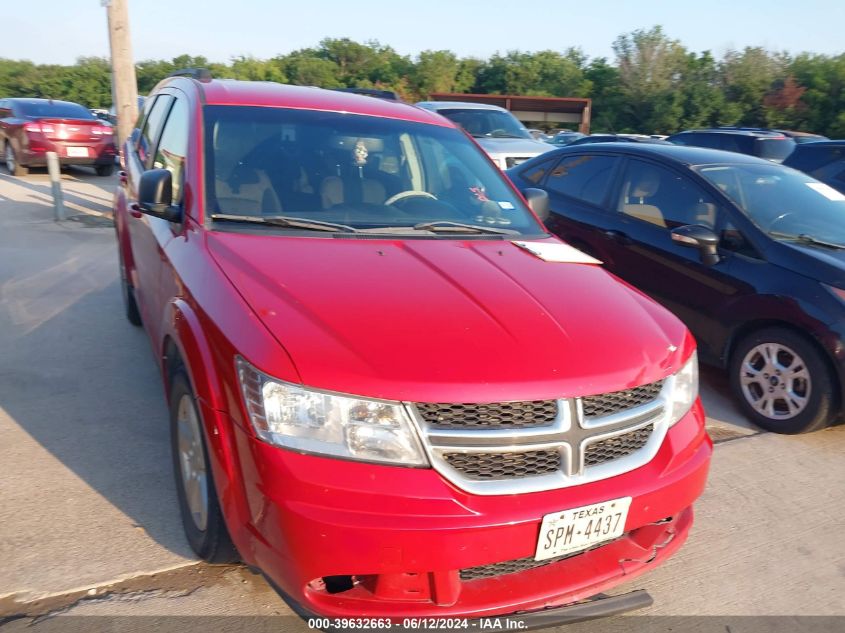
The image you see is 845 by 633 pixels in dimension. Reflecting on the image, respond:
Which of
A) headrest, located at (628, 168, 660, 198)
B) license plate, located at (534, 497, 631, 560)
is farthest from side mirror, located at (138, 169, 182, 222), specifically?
headrest, located at (628, 168, 660, 198)

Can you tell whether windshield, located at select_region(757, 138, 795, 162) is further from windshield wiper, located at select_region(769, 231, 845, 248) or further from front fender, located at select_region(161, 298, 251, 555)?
front fender, located at select_region(161, 298, 251, 555)

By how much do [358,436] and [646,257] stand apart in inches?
145

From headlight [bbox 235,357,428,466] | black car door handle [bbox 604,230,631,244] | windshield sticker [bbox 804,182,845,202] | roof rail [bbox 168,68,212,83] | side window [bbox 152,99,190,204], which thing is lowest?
black car door handle [bbox 604,230,631,244]

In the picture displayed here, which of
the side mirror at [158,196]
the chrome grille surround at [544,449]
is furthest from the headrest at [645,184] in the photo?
the side mirror at [158,196]

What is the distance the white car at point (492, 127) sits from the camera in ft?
37.0

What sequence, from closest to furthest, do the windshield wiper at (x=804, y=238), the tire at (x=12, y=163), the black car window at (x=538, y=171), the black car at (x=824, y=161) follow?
the windshield wiper at (x=804, y=238), the black car window at (x=538, y=171), the black car at (x=824, y=161), the tire at (x=12, y=163)

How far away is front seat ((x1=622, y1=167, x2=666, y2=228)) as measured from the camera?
545 cm

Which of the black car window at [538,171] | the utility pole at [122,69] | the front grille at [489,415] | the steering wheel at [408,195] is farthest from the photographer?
the utility pole at [122,69]

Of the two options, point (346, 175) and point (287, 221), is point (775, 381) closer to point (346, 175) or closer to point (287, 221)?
point (346, 175)

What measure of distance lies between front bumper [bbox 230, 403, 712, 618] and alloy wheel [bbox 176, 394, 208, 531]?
0.40 metres

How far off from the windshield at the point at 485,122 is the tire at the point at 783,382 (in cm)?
798

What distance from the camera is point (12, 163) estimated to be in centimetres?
1420

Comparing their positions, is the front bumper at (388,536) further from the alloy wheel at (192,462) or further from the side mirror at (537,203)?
the side mirror at (537,203)

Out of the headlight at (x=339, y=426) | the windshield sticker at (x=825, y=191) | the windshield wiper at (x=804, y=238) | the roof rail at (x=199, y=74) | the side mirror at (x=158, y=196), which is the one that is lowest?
the headlight at (x=339, y=426)
